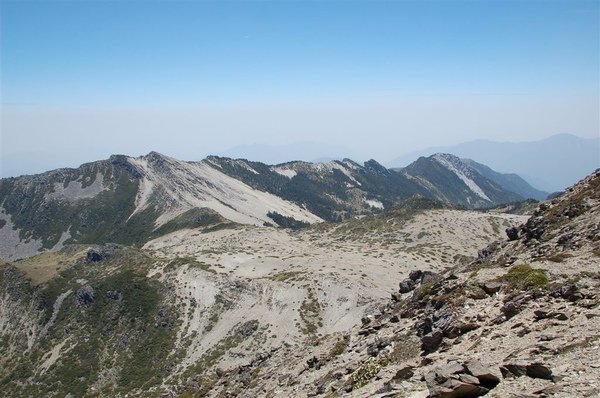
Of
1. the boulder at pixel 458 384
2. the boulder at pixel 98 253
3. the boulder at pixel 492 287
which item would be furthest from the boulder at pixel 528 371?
the boulder at pixel 98 253

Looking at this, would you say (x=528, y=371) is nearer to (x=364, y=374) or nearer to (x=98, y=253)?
(x=364, y=374)

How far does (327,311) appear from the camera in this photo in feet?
280

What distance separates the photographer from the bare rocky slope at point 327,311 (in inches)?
782

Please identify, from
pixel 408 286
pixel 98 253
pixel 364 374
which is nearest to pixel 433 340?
pixel 364 374

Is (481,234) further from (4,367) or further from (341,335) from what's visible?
(4,367)

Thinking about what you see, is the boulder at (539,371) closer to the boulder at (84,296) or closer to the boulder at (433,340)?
the boulder at (433,340)

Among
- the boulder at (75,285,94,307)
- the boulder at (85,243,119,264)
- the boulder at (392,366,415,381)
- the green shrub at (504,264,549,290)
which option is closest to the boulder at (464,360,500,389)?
the boulder at (392,366,415,381)

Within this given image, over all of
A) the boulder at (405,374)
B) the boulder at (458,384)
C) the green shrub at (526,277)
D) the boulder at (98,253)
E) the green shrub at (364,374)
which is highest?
the green shrub at (526,277)

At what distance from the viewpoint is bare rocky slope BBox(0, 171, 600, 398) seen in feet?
65.2

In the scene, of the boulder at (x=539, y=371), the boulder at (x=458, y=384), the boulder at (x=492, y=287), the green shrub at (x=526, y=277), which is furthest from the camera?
the boulder at (x=492, y=287)

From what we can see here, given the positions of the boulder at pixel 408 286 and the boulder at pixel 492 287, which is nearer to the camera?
the boulder at pixel 492 287

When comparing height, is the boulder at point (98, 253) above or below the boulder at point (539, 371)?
below

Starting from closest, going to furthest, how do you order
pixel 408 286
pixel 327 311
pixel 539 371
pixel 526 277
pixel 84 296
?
pixel 539 371 → pixel 526 277 → pixel 408 286 → pixel 327 311 → pixel 84 296

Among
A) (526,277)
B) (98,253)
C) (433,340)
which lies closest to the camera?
A: (433,340)
